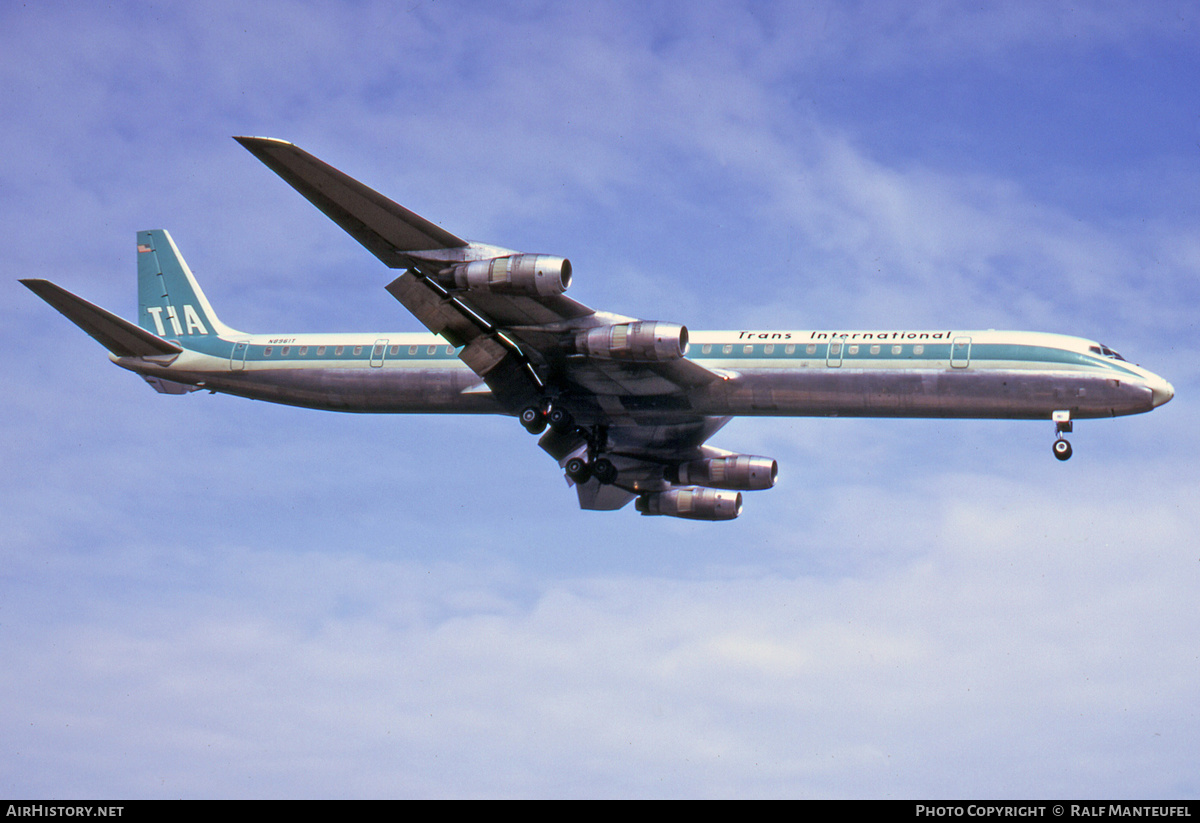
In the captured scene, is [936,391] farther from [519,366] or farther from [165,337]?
[165,337]

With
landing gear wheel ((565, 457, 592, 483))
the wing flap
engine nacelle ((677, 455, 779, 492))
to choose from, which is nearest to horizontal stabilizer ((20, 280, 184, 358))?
the wing flap

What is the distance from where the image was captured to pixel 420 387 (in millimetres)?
45250

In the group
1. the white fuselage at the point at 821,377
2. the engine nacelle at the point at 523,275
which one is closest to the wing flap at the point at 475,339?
the white fuselage at the point at 821,377

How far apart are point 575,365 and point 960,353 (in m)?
12.3

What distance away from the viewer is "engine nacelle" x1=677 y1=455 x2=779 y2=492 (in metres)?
49.3

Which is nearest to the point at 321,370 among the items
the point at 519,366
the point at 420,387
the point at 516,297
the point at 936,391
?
the point at 420,387

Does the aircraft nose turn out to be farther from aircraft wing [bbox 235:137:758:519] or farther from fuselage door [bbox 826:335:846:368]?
aircraft wing [bbox 235:137:758:519]

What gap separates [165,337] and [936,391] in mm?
30756

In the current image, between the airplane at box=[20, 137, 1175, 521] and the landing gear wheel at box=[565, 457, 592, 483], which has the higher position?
the airplane at box=[20, 137, 1175, 521]

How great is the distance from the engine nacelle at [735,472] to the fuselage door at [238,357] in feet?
57.6

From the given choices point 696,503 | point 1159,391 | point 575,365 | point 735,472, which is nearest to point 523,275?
point 575,365

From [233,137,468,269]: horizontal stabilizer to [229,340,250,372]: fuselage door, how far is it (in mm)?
11933
